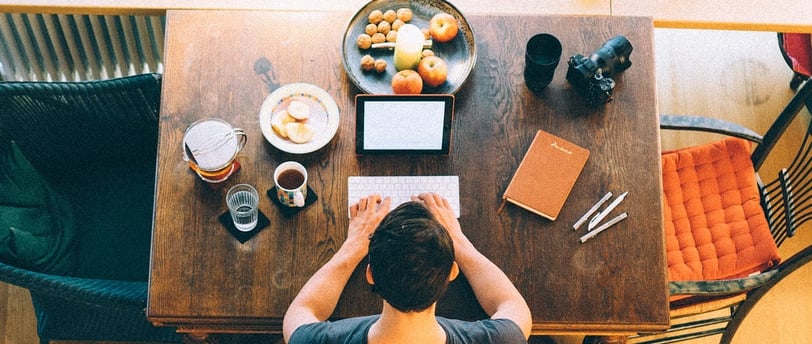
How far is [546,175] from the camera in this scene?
69.7 inches

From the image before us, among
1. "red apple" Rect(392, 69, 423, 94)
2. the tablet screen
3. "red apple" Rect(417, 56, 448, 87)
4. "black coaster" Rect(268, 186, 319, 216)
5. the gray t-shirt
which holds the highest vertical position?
"red apple" Rect(417, 56, 448, 87)

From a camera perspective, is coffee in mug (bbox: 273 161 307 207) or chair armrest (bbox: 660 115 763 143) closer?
coffee in mug (bbox: 273 161 307 207)

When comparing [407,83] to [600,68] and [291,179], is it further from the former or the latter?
[600,68]

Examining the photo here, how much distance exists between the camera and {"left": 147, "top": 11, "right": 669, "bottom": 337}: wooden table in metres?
1.65

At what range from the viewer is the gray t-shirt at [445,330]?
1.44 metres

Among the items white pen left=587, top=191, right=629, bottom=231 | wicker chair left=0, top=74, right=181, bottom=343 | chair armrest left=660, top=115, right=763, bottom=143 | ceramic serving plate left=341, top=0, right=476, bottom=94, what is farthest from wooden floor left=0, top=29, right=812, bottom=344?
wicker chair left=0, top=74, right=181, bottom=343

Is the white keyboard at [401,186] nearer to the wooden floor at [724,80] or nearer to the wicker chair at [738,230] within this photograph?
the wicker chair at [738,230]

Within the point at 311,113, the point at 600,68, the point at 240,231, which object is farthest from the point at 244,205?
the point at 600,68

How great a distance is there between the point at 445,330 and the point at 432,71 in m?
0.67

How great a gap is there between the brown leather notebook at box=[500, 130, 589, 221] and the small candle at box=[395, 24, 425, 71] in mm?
364

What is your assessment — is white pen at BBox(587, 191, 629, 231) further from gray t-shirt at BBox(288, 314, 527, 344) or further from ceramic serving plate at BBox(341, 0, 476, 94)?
ceramic serving plate at BBox(341, 0, 476, 94)

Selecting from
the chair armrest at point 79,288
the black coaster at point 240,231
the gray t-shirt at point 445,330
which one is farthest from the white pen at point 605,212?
the chair armrest at point 79,288

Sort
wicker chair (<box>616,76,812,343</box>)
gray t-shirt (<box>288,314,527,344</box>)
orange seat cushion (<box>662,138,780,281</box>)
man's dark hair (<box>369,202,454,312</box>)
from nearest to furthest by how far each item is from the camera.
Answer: man's dark hair (<box>369,202,454,312</box>)
gray t-shirt (<box>288,314,527,344</box>)
wicker chair (<box>616,76,812,343</box>)
orange seat cushion (<box>662,138,780,281</box>)

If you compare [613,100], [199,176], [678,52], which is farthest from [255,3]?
[678,52]
